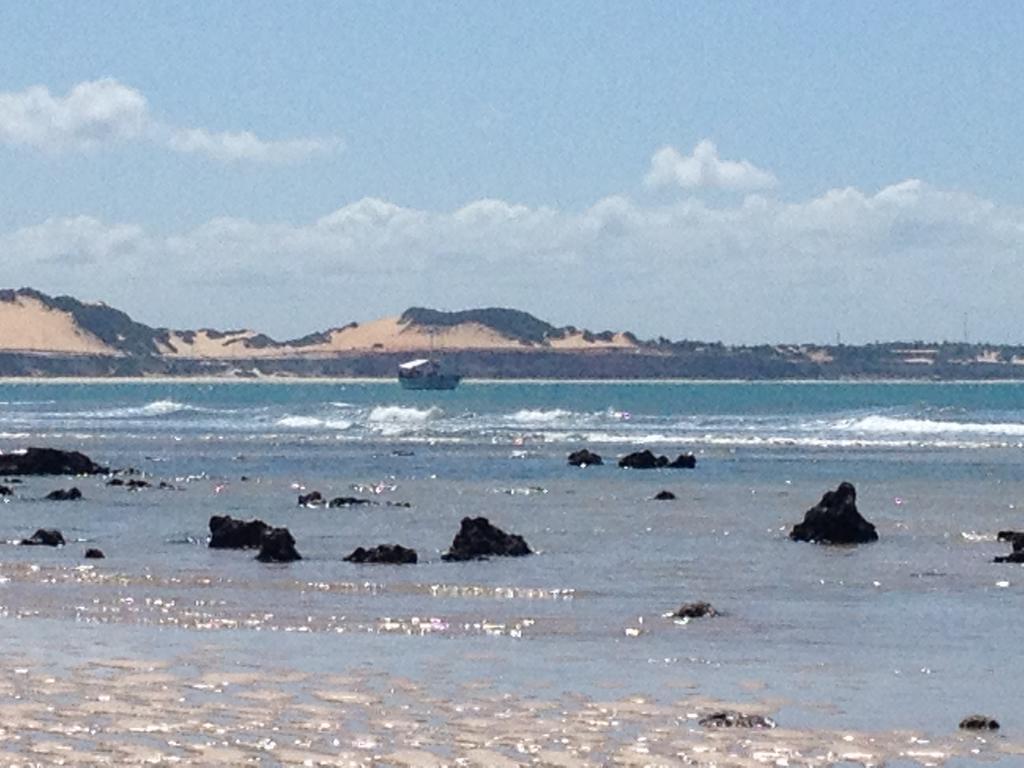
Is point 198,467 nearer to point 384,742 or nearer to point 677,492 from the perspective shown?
point 677,492

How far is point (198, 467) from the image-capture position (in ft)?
212

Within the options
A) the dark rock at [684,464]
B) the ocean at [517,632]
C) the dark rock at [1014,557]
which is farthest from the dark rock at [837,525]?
the dark rock at [684,464]

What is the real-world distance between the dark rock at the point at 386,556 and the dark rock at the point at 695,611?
7.48 m

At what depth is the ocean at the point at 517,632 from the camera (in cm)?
1562

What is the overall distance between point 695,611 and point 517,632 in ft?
7.35

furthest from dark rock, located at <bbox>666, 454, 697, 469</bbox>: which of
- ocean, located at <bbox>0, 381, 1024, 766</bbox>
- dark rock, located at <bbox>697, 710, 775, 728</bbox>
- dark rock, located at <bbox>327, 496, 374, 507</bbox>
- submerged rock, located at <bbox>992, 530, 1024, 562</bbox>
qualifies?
dark rock, located at <bbox>697, 710, 775, 728</bbox>

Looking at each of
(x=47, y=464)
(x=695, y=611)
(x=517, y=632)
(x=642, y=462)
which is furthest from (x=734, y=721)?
(x=642, y=462)

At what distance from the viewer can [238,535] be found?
1304 inches

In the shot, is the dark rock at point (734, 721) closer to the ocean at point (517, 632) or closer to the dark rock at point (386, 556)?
the ocean at point (517, 632)

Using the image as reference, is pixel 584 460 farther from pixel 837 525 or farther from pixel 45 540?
pixel 45 540

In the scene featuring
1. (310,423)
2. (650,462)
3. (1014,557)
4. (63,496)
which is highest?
(1014,557)

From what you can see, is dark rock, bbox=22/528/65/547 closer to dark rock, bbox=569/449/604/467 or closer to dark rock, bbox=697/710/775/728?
dark rock, bbox=697/710/775/728

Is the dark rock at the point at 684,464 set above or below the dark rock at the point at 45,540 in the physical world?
above

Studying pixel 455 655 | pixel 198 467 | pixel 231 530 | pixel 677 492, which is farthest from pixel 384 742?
pixel 198 467
